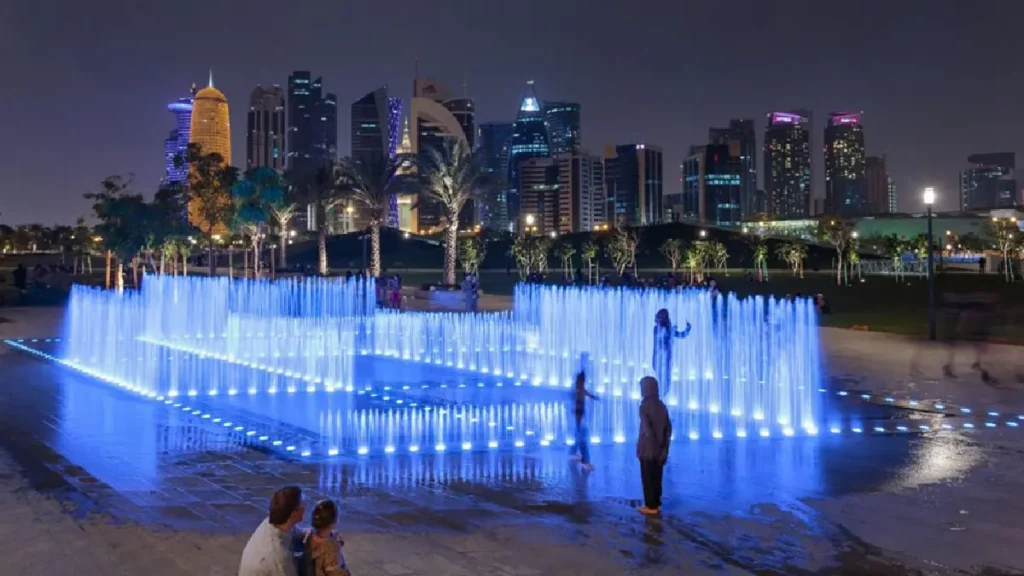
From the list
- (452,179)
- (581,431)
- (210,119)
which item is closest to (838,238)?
(452,179)

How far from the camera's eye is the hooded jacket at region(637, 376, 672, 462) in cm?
780

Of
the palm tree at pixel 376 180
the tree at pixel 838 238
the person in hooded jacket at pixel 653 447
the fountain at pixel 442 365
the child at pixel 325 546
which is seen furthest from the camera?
the tree at pixel 838 238

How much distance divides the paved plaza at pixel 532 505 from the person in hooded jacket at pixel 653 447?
0.78 ft

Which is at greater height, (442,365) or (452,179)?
(452,179)

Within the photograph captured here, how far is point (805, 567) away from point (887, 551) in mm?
799

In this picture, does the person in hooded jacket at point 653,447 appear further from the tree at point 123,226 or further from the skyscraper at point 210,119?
the skyscraper at point 210,119

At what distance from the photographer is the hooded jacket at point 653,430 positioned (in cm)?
780

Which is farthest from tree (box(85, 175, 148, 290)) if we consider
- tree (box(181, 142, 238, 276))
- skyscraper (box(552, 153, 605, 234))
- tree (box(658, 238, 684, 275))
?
skyscraper (box(552, 153, 605, 234))

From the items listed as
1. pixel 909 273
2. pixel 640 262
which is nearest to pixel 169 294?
pixel 909 273

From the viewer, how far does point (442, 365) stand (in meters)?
19.6

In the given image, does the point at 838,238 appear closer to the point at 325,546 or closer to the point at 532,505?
the point at 532,505

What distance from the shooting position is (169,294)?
3216 centimetres

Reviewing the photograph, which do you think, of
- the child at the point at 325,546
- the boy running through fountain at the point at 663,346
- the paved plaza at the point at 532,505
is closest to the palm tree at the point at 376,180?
the boy running through fountain at the point at 663,346

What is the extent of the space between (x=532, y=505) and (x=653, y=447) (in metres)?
1.26
